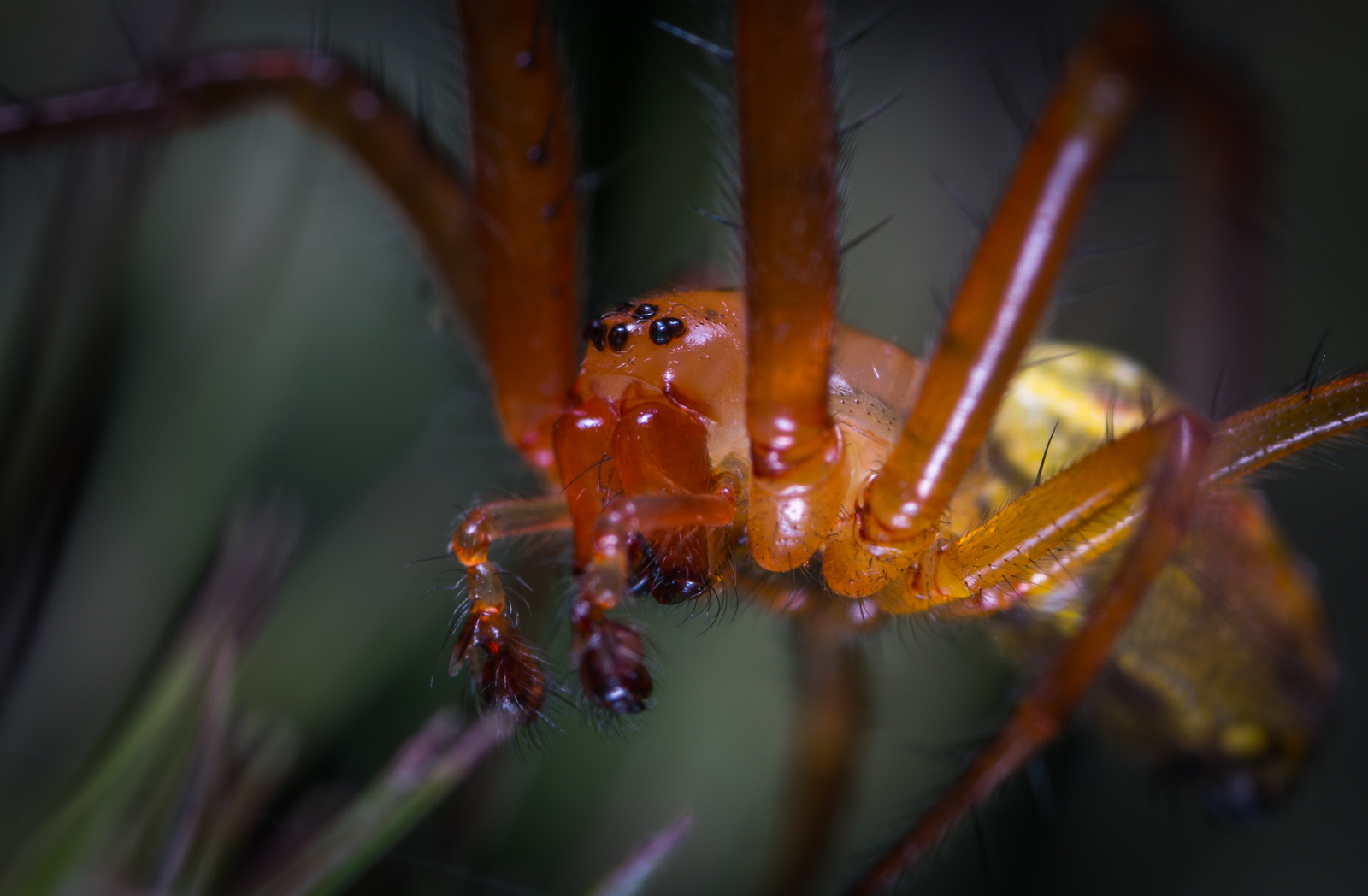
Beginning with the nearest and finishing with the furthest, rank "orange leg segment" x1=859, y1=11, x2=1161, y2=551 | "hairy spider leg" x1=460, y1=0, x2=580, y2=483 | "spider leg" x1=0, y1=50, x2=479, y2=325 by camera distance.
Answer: "orange leg segment" x1=859, y1=11, x2=1161, y2=551, "hairy spider leg" x1=460, y1=0, x2=580, y2=483, "spider leg" x1=0, y1=50, x2=479, y2=325

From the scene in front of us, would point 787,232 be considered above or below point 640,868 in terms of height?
above

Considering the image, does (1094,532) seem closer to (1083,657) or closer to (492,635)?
(1083,657)

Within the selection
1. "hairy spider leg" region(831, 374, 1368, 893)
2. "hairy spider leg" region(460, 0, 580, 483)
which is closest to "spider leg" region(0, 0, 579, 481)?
"hairy spider leg" region(460, 0, 580, 483)

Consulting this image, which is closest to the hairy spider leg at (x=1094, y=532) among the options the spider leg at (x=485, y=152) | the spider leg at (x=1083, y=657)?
the spider leg at (x=1083, y=657)

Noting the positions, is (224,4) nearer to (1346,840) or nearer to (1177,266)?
(1177,266)

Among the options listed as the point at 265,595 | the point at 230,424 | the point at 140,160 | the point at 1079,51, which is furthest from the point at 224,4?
the point at 1079,51

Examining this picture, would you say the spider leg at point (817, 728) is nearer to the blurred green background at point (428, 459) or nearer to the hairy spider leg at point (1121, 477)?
the blurred green background at point (428, 459)

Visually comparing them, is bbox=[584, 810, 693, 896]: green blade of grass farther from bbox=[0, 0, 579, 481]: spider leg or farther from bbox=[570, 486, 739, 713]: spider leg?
bbox=[0, 0, 579, 481]: spider leg

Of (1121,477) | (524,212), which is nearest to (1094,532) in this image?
(1121,477)
